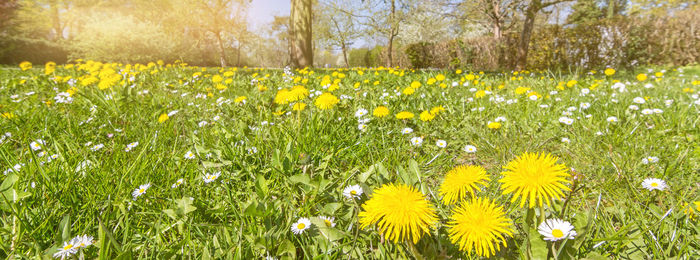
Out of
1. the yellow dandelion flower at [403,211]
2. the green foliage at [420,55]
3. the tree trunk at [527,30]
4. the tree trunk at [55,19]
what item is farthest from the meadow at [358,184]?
the tree trunk at [55,19]

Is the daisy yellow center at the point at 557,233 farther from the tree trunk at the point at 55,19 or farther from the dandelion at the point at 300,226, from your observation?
the tree trunk at the point at 55,19

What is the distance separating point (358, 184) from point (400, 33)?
80.8 feet

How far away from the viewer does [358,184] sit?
1.30 metres

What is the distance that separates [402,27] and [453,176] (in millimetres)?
23635

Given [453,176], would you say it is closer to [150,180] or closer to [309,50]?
[150,180]

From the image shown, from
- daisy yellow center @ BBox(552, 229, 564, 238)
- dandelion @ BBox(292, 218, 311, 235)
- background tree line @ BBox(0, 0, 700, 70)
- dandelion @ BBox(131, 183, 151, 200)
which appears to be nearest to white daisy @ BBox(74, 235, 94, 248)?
dandelion @ BBox(131, 183, 151, 200)

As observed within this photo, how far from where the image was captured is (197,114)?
2676 millimetres

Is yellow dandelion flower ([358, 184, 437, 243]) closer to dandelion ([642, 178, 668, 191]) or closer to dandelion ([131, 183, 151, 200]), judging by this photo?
dandelion ([131, 183, 151, 200])

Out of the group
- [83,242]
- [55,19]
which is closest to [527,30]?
[83,242]

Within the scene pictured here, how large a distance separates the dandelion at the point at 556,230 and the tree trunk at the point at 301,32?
8.98 metres

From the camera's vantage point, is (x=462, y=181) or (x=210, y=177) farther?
(x=210, y=177)

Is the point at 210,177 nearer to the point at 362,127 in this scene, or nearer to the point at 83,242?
the point at 83,242

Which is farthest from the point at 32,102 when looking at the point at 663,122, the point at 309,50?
the point at 309,50

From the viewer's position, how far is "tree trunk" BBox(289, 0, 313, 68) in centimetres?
917
